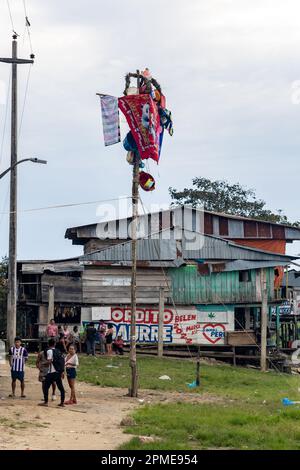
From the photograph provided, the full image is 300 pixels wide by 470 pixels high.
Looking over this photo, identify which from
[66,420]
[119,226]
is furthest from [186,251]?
[66,420]

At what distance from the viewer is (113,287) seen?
41.2 meters

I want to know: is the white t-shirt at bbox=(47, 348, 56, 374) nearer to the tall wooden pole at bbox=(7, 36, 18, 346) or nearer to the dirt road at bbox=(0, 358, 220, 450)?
the dirt road at bbox=(0, 358, 220, 450)

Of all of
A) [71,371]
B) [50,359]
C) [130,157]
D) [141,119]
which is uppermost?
[141,119]

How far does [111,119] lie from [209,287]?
58.3ft

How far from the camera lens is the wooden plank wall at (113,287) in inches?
1612

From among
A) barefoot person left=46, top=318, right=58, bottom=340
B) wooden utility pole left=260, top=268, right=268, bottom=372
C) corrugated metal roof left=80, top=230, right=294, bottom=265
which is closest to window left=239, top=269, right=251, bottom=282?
corrugated metal roof left=80, top=230, right=294, bottom=265

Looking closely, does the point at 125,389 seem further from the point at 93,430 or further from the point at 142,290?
the point at 142,290

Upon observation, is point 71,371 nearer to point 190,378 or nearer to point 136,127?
point 136,127

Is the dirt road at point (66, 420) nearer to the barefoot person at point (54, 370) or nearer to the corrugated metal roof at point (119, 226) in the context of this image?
the barefoot person at point (54, 370)
